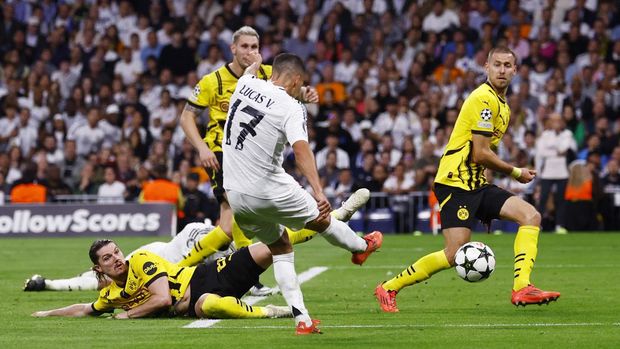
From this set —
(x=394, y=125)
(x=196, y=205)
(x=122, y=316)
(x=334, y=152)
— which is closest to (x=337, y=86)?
(x=394, y=125)

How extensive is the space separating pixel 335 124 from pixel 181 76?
184 inches

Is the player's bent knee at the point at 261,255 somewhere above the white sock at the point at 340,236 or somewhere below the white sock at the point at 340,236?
→ below

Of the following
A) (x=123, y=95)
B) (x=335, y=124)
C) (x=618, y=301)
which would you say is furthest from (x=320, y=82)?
(x=618, y=301)

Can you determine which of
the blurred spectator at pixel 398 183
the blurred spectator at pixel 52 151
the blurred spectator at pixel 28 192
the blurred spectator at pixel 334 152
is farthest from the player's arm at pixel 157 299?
the blurred spectator at pixel 52 151

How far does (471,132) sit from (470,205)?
2.04 ft

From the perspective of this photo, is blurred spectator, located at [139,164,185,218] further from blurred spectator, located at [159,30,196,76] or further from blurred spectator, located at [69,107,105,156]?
blurred spectator, located at [159,30,196,76]

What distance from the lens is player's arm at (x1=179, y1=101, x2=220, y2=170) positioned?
12047mm

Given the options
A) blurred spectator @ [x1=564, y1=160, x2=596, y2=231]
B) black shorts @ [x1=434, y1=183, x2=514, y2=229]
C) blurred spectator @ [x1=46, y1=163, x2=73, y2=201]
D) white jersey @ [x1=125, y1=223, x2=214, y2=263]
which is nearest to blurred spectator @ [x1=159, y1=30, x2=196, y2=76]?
blurred spectator @ [x1=46, y1=163, x2=73, y2=201]

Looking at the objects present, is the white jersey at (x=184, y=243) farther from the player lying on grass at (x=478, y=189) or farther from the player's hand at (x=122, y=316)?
the player lying on grass at (x=478, y=189)

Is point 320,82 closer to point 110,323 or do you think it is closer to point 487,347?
point 110,323

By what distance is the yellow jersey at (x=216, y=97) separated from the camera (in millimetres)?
12703

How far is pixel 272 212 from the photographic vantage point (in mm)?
9477

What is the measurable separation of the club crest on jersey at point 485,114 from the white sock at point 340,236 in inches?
58.3

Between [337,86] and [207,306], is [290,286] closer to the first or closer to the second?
[207,306]
